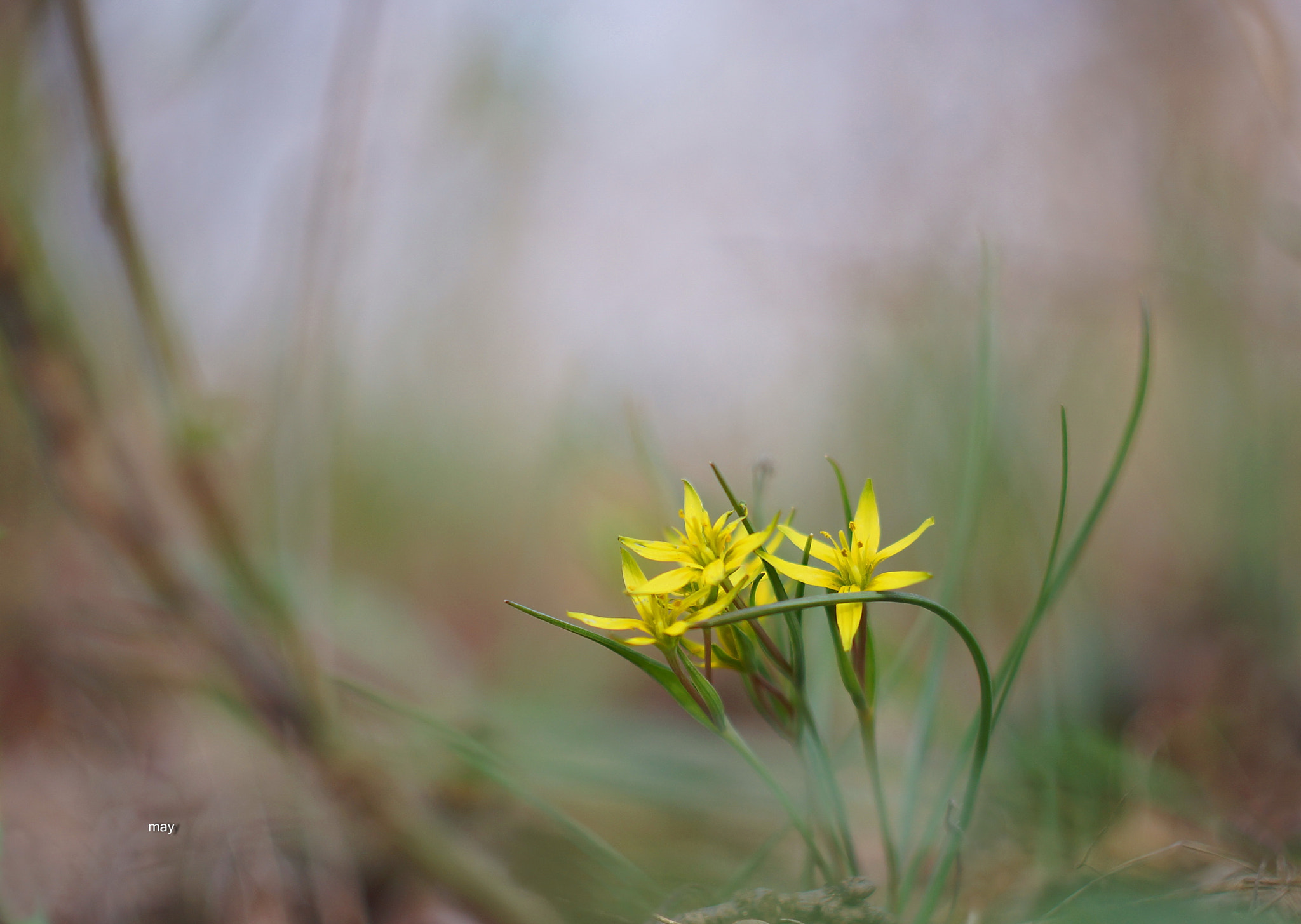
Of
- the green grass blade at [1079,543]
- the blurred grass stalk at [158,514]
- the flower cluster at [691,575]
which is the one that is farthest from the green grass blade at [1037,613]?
the blurred grass stalk at [158,514]

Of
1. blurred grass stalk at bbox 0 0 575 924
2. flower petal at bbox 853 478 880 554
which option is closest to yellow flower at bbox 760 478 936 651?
flower petal at bbox 853 478 880 554

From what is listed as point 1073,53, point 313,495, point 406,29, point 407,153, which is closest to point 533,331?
point 407,153

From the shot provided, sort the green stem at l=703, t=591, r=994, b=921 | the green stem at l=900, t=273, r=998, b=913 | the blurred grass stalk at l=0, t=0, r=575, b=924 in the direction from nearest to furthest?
1. the green stem at l=703, t=591, r=994, b=921
2. the green stem at l=900, t=273, r=998, b=913
3. the blurred grass stalk at l=0, t=0, r=575, b=924

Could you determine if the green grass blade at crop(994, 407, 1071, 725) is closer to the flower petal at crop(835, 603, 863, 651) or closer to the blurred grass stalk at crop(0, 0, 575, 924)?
the flower petal at crop(835, 603, 863, 651)

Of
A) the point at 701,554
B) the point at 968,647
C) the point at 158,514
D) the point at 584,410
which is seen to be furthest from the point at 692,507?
the point at 584,410

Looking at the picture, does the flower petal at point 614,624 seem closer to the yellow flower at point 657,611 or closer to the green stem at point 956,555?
the yellow flower at point 657,611

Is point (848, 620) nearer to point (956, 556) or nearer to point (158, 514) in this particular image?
point (956, 556)
